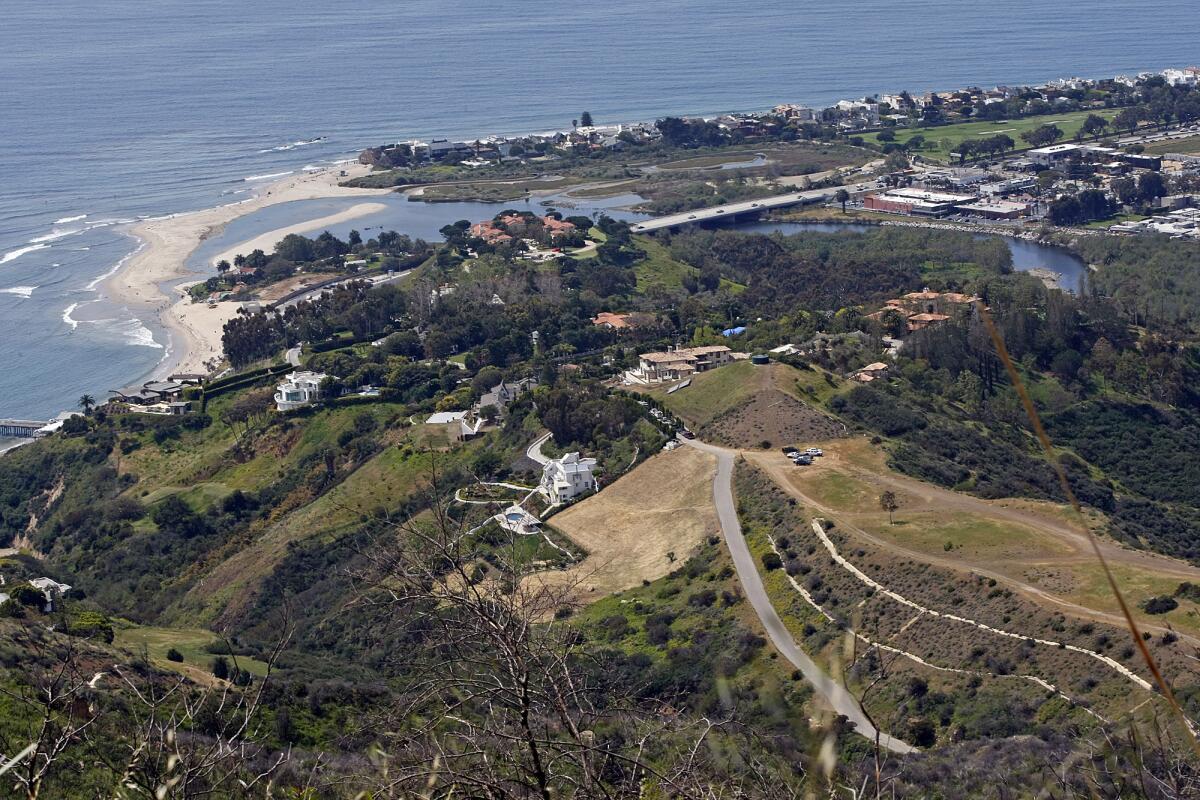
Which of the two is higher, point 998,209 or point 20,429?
point 20,429

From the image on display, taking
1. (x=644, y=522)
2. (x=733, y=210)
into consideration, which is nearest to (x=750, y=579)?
(x=644, y=522)

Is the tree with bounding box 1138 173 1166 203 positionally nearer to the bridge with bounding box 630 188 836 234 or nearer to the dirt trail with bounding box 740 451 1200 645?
the bridge with bounding box 630 188 836 234

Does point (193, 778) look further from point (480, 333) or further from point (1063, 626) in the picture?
point (480, 333)

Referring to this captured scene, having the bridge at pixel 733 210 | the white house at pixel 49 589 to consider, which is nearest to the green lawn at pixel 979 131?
the bridge at pixel 733 210

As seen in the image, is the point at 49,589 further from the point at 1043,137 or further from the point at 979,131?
the point at 979,131

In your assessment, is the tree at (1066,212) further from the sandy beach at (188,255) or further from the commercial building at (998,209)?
the sandy beach at (188,255)

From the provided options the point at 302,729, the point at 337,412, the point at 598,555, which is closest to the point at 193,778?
the point at 302,729
